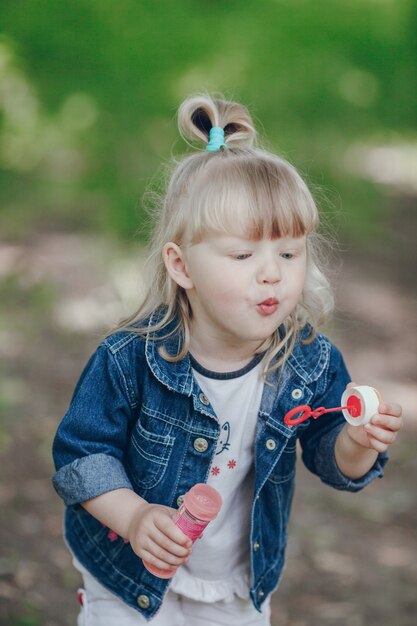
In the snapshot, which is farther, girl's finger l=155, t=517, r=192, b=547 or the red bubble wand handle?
the red bubble wand handle

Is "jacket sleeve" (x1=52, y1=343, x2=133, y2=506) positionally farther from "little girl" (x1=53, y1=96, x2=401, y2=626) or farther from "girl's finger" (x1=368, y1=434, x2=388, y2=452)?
"girl's finger" (x1=368, y1=434, x2=388, y2=452)

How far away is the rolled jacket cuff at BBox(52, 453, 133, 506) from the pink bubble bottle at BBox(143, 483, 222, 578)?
241mm

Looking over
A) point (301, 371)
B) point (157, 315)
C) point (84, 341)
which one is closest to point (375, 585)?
point (301, 371)

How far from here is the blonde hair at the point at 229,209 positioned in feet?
5.62

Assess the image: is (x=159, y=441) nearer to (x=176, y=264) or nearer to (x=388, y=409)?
(x=176, y=264)

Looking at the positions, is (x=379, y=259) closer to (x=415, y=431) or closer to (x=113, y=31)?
(x=415, y=431)

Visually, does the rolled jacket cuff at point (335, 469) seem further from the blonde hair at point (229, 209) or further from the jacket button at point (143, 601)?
the jacket button at point (143, 601)

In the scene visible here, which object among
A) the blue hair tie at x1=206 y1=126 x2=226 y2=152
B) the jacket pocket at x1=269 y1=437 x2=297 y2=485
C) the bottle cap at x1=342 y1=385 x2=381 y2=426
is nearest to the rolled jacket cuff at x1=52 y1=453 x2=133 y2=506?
the jacket pocket at x1=269 y1=437 x2=297 y2=485

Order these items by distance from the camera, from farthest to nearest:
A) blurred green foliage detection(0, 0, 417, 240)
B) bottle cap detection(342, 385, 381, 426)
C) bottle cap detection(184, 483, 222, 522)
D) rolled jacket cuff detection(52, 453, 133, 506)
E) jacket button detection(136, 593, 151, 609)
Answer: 1. blurred green foliage detection(0, 0, 417, 240)
2. jacket button detection(136, 593, 151, 609)
3. rolled jacket cuff detection(52, 453, 133, 506)
4. bottle cap detection(342, 385, 381, 426)
5. bottle cap detection(184, 483, 222, 522)

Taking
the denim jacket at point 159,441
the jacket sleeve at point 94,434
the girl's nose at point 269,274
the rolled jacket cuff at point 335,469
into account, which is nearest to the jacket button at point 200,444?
the denim jacket at point 159,441

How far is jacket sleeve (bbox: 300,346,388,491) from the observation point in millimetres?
1920

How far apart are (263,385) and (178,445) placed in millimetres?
224

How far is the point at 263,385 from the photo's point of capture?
1922mm

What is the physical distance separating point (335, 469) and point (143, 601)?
0.50 meters
